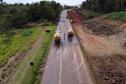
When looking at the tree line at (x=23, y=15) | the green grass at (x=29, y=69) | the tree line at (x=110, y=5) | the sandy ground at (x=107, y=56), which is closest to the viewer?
the green grass at (x=29, y=69)

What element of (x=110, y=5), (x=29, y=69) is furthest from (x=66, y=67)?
(x=110, y=5)

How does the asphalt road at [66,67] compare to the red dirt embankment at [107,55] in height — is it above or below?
above

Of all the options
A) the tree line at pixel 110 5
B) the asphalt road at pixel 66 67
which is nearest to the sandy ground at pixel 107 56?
the asphalt road at pixel 66 67

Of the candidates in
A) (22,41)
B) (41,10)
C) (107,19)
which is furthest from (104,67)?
(41,10)

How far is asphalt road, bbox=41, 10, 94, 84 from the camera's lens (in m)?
29.9

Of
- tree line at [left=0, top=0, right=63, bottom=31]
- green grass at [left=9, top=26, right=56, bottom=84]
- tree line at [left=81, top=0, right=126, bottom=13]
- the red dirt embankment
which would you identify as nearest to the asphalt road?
green grass at [left=9, top=26, right=56, bottom=84]

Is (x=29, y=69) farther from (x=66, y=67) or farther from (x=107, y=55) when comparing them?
(x=107, y=55)

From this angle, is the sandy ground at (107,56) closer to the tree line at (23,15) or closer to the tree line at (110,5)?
the tree line at (23,15)

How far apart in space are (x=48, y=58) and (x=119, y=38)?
21971 mm

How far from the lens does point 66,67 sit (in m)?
34.8

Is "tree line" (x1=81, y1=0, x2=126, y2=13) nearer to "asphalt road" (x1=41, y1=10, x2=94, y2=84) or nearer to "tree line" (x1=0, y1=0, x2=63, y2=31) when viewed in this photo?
"tree line" (x1=0, y1=0, x2=63, y2=31)

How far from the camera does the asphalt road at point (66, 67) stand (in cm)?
2994

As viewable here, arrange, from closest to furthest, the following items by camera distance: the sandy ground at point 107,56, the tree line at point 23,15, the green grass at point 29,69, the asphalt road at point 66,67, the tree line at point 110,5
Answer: the asphalt road at point 66,67 < the green grass at point 29,69 < the sandy ground at point 107,56 < the tree line at point 23,15 < the tree line at point 110,5

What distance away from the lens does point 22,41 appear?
59375 millimetres
